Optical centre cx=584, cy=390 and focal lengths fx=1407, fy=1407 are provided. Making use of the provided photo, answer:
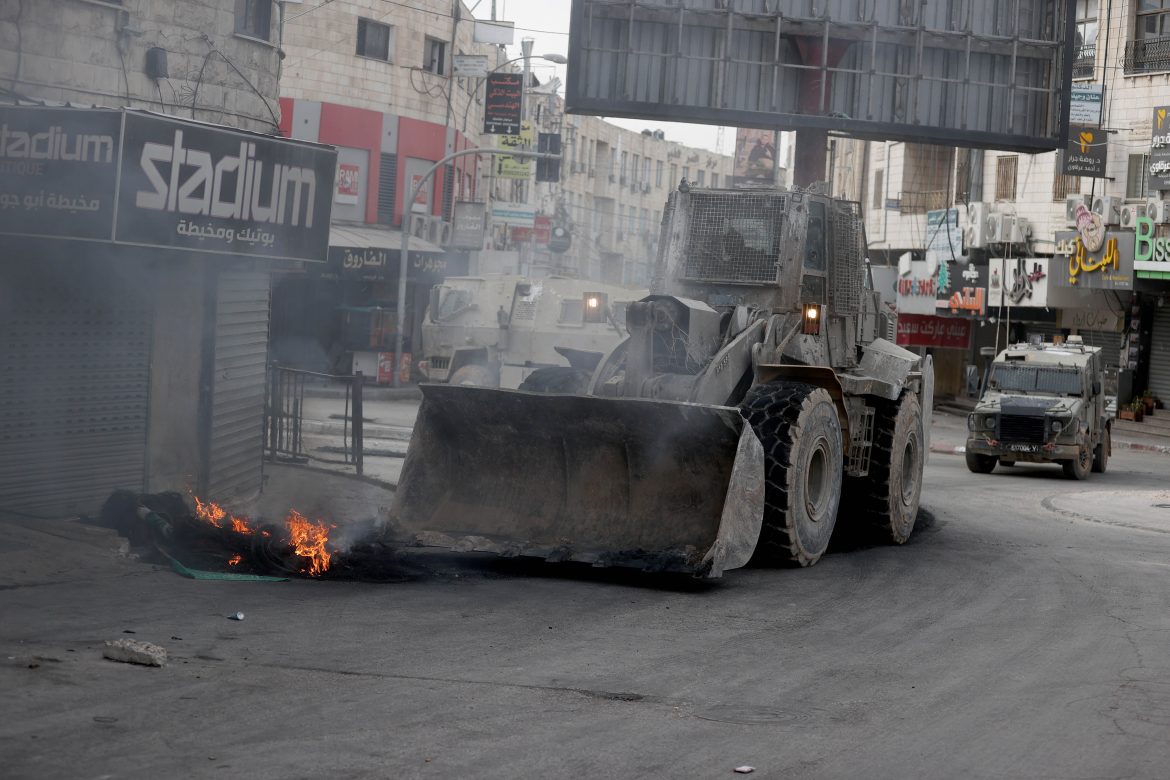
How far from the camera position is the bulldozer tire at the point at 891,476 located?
13438 mm

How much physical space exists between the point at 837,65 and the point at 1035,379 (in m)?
7.28

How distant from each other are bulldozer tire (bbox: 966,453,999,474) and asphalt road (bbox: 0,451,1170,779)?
1171cm

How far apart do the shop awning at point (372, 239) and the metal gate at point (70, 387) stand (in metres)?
25.2

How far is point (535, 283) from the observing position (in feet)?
98.6

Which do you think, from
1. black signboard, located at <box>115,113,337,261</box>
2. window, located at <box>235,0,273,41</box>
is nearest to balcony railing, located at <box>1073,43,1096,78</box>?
window, located at <box>235,0,273,41</box>

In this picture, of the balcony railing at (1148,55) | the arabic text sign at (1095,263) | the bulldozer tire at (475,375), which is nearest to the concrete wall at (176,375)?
the bulldozer tire at (475,375)

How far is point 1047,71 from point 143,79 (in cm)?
1340

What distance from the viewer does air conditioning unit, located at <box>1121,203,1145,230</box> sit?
34219mm

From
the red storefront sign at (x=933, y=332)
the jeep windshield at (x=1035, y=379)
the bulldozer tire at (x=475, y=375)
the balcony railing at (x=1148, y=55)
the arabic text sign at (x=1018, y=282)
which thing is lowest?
the bulldozer tire at (x=475, y=375)

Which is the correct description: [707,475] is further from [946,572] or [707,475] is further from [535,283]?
[535,283]

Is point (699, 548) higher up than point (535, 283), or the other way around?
point (535, 283)

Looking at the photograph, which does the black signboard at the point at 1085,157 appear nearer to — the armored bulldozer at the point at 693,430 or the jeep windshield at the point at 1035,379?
the jeep windshield at the point at 1035,379

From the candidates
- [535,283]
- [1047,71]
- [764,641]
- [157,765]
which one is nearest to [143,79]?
[764,641]

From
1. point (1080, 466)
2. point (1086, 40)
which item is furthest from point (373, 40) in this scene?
point (1080, 466)
